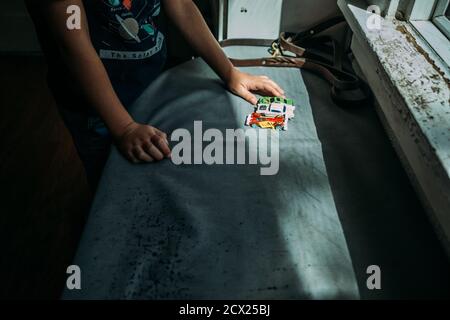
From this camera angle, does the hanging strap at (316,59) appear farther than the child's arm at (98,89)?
Yes

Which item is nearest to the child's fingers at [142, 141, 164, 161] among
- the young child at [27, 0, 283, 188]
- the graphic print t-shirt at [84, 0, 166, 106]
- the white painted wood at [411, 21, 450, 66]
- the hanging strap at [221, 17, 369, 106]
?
the young child at [27, 0, 283, 188]

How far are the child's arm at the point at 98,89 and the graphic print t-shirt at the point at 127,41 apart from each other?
0.09 metres

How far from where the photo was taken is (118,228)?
580mm

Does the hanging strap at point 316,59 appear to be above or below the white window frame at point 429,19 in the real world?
below

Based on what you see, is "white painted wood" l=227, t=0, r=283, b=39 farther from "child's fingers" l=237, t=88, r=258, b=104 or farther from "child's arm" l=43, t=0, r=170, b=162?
"child's arm" l=43, t=0, r=170, b=162

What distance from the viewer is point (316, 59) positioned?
103cm

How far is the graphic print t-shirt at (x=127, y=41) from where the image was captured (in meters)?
0.81

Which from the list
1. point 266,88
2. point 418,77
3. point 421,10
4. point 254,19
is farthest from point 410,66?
point 254,19

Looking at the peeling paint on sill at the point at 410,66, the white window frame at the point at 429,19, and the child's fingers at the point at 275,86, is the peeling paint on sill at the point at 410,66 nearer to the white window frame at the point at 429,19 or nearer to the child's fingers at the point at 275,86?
the white window frame at the point at 429,19

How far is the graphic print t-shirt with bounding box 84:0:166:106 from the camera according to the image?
0.81 metres

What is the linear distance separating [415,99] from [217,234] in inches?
15.7

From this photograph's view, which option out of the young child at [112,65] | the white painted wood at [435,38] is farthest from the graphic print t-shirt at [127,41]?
the white painted wood at [435,38]

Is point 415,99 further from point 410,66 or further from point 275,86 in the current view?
point 275,86
